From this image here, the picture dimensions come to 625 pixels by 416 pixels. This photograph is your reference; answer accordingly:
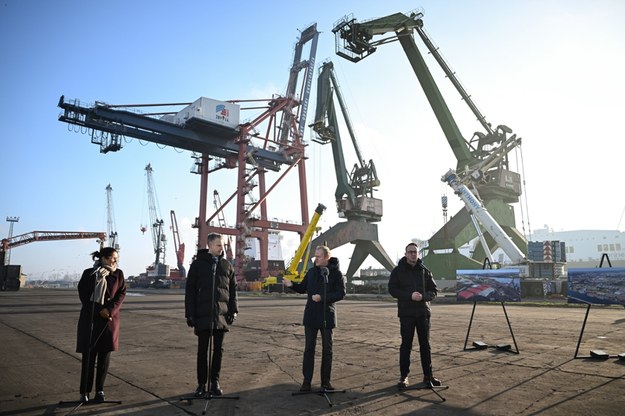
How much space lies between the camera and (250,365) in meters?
6.89

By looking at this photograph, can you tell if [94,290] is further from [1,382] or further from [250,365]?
[250,365]

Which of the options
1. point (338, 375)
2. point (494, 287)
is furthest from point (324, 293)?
point (494, 287)

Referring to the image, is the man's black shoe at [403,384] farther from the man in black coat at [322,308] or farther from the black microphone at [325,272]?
the black microphone at [325,272]

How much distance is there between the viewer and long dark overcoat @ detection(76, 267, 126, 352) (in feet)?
15.8

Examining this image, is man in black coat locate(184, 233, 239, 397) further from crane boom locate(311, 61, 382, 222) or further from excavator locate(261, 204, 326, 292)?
crane boom locate(311, 61, 382, 222)

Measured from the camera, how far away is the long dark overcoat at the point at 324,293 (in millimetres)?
5434

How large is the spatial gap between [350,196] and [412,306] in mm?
44843

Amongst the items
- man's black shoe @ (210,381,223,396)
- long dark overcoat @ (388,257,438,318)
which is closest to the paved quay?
man's black shoe @ (210,381,223,396)

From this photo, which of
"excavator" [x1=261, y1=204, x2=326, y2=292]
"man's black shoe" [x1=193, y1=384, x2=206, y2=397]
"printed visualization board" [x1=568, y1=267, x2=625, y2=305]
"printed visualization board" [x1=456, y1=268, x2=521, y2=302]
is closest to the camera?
"man's black shoe" [x1=193, y1=384, x2=206, y2=397]

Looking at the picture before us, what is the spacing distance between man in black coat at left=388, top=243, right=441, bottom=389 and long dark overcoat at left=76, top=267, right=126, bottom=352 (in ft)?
11.9

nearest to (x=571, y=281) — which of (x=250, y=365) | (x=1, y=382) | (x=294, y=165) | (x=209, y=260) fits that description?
(x=250, y=365)

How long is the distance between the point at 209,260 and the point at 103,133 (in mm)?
40043

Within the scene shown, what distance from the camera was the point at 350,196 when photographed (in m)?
50.4

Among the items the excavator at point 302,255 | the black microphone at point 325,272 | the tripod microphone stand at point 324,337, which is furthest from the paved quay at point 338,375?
the excavator at point 302,255
